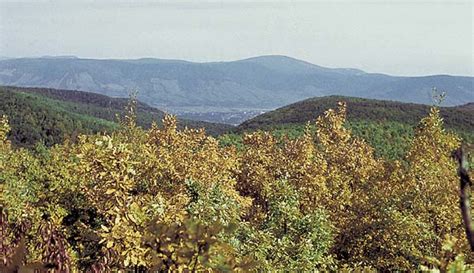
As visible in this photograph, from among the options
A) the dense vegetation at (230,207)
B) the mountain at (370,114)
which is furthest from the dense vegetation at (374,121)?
the dense vegetation at (230,207)

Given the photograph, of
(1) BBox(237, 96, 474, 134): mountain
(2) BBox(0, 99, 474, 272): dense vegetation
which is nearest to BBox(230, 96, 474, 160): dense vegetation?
(1) BBox(237, 96, 474, 134): mountain

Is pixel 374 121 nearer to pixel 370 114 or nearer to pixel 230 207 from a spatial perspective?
pixel 370 114

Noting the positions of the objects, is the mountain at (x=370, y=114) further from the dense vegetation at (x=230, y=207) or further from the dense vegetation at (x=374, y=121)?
the dense vegetation at (x=230, y=207)

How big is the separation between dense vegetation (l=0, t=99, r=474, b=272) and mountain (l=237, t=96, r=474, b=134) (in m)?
→ 60.1

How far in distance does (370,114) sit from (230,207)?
3261 inches

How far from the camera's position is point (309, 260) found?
13453 millimetres

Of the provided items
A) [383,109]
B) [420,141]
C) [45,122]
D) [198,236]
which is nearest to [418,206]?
[420,141]

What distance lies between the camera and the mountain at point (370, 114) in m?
89.3

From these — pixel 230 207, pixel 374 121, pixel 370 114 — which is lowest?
pixel 374 121

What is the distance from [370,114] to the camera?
314 feet

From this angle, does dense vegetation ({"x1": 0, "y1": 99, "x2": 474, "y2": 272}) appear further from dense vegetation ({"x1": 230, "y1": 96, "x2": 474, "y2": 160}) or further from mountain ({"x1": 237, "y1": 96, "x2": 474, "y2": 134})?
mountain ({"x1": 237, "y1": 96, "x2": 474, "y2": 134})

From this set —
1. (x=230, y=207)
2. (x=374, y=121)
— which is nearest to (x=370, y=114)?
(x=374, y=121)

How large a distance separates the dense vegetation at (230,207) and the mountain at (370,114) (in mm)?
60127

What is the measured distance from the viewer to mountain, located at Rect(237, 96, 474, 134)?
8931 centimetres
